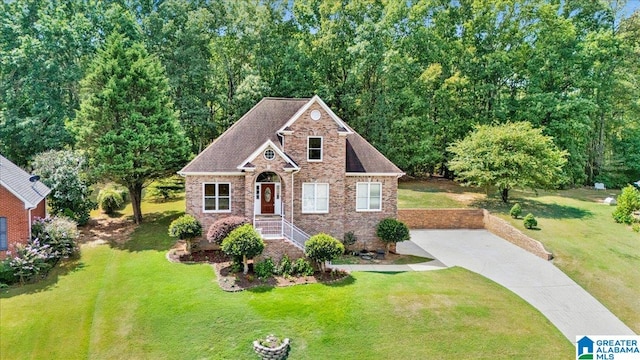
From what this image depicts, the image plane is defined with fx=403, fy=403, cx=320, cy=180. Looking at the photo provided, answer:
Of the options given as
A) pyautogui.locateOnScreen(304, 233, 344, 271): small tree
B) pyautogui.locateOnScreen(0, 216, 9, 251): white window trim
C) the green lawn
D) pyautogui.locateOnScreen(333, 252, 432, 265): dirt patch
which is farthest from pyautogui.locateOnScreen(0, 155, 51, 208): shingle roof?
pyautogui.locateOnScreen(333, 252, 432, 265): dirt patch

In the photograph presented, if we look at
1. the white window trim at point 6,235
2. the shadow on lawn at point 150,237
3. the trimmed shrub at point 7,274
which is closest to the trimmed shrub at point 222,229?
the shadow on lawn at point 150,237

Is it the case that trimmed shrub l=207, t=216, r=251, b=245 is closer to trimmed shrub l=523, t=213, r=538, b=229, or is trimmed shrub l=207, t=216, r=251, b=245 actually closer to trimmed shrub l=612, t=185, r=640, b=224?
trimmed shrub l=523, t=213, r=538, b=229

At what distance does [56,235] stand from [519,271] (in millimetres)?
23854

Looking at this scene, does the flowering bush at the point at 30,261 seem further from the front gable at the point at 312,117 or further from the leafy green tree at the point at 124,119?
the front gable at the point at 312,117

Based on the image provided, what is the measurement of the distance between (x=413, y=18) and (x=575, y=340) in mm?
34756

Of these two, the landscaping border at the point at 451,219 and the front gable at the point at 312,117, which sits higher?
the front gable at the point at 312,117

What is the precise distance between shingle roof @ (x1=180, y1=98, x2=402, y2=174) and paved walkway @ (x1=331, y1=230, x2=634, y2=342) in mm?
5604

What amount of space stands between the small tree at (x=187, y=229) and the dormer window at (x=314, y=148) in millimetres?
7025

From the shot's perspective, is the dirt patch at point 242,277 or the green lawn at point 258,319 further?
the dirt patch at point 242,277

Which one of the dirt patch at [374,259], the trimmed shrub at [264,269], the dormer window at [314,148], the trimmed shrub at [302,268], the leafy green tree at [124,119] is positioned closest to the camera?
the trimmed shrub at [264,269]

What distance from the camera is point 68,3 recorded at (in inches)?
1458

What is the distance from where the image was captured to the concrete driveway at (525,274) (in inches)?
646

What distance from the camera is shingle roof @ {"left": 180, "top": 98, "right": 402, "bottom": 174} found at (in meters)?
22.1

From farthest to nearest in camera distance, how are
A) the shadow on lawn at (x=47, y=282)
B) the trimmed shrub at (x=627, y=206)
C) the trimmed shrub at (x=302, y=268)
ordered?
the trimmed shrub at (x=627, y=206)
the trimmed shrub at (x=302, y=268)
the shadow on lawn at (x=47, y=282)
